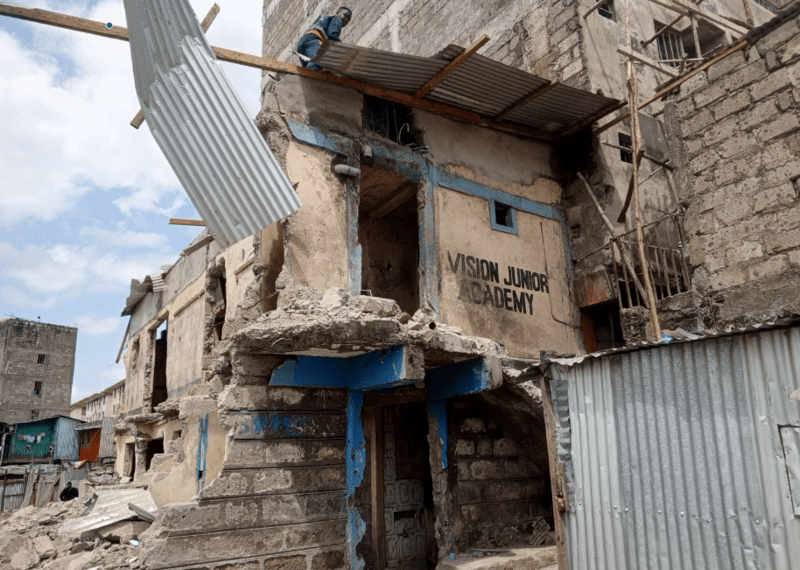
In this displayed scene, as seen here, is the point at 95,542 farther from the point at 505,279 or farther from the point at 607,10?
the point at 607,10

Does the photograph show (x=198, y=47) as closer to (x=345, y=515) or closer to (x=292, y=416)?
(x=292, y=416)

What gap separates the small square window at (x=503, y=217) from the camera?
905 centimetres

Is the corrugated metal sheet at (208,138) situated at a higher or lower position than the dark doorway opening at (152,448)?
higher

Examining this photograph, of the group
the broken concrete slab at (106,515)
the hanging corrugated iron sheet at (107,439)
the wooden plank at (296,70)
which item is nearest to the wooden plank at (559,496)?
the wooden plank at (296,70)

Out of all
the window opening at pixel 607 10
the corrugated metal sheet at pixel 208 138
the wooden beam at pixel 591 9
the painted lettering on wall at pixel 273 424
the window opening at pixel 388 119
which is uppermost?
the window opening at pixel 607 10

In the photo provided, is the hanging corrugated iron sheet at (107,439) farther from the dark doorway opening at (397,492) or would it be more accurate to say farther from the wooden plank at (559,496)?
the wooden plank at (559,496)

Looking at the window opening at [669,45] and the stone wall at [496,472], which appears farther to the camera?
the window opening at [669,45]

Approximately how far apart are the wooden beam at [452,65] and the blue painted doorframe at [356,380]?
144 inches

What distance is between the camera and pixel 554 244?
9727mm

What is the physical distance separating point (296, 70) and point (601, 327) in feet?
20.3

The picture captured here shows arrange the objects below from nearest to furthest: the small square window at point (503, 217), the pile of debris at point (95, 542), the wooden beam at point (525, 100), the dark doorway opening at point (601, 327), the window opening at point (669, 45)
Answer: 1. the pile of debris at point (95, 542)
2. the wooden beam at point (525, 100)
3. the small square window at point (503, 217)
4. the dark doorway opening at point (601, 327)
5. the window opening at point (669, 45)

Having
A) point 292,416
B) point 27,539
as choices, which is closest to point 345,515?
point 292,416

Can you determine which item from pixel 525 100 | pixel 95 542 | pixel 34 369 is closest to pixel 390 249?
pixel 525 100

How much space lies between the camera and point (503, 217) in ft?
31.1
